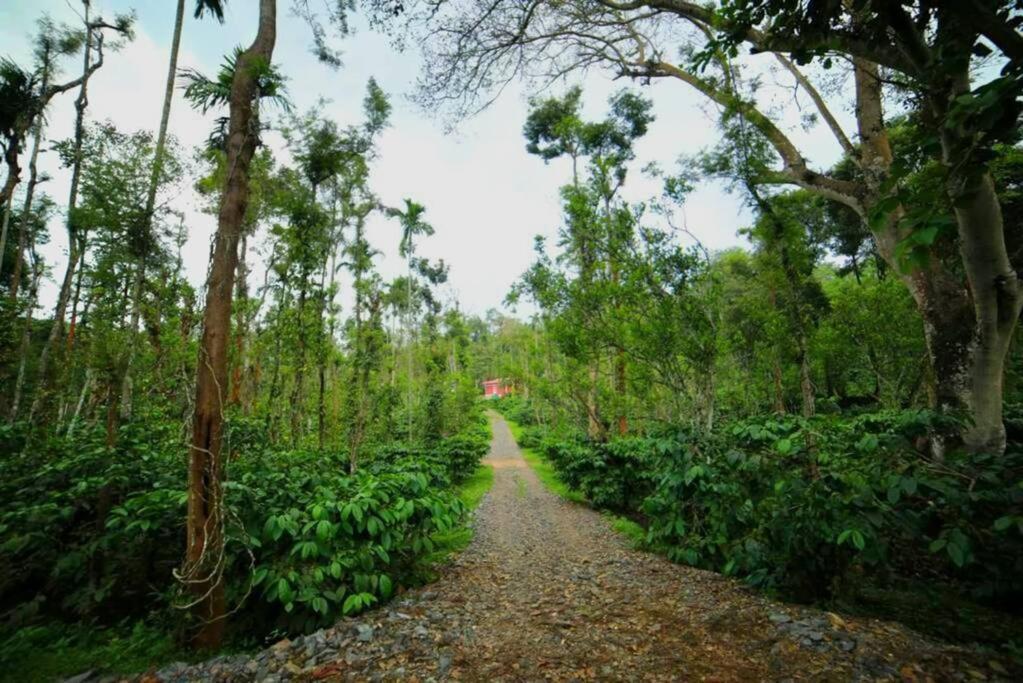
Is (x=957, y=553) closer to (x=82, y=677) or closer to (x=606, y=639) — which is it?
(x=606, y=639)

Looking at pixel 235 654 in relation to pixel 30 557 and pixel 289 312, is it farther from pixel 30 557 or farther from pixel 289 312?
pixel 289 312

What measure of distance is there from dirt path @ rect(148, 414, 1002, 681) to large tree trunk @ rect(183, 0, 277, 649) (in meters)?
0.62

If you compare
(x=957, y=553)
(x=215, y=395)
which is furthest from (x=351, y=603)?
(x=957, y=553)

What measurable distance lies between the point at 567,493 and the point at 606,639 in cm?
674

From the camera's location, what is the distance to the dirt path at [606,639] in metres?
2.35

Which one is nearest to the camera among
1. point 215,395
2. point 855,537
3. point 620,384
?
point 855,537

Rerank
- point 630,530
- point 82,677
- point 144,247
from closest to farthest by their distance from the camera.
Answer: point 82,677
point 630,530
point 144,247

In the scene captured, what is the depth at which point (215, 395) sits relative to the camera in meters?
2.91

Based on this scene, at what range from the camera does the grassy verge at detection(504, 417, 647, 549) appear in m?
5.80

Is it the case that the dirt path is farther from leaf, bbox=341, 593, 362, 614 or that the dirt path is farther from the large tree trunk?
the large tree trunk

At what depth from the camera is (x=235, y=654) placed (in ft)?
9.14

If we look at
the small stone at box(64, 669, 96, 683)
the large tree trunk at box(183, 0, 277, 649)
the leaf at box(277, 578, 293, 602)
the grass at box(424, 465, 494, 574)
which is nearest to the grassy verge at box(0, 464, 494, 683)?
the small stone at box(64, 669, 96, 683)

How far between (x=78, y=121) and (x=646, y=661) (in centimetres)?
1663

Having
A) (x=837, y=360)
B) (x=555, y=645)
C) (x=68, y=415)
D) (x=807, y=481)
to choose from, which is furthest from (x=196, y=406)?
(x=837, y=360)
